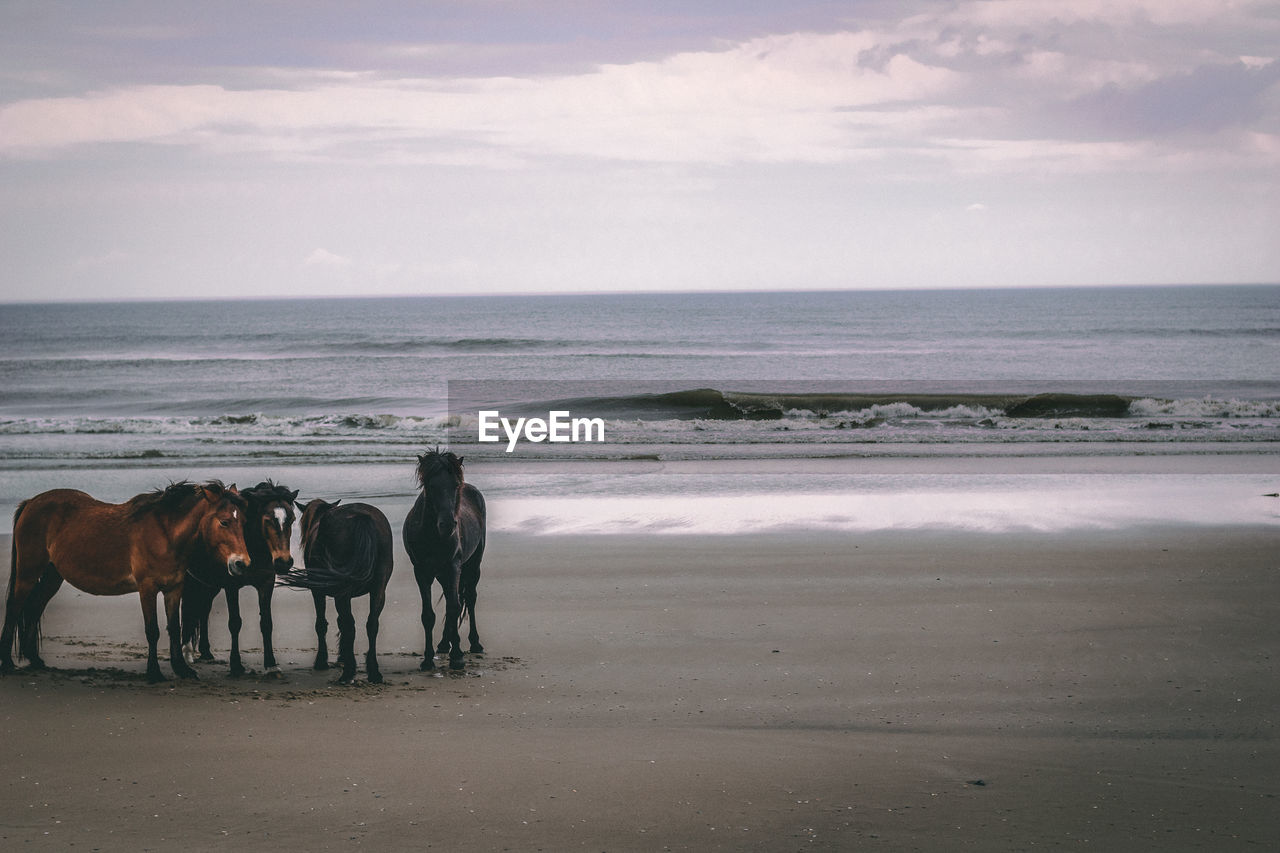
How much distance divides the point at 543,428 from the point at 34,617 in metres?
21.1

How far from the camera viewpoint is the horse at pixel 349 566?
6527mm

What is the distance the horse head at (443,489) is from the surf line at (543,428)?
49.2 ft

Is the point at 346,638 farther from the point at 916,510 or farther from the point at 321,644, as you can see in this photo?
the point at 916,510

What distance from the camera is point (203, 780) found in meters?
5.02

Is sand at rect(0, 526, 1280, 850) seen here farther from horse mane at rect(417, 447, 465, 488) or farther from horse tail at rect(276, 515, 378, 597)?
horse mane at rect(417, 447, 465, 488)

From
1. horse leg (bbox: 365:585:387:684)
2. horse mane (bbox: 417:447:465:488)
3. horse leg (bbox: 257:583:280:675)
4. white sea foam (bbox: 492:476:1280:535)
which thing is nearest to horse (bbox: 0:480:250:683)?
horse leg (bbox: 257:583:280:675)

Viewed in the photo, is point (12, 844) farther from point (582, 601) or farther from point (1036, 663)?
point (1036, 663)

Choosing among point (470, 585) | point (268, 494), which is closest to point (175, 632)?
point (268, 494)

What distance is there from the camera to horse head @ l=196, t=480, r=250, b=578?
6213 mm

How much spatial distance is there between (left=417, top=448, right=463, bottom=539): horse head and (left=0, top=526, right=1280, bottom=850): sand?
98 centimetres

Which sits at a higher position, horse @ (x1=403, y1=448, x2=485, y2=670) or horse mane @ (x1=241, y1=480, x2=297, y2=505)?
horse mane @ (x1=241, y1=480, x2=297, y2=505)

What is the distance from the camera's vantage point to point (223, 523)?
6.23 meters

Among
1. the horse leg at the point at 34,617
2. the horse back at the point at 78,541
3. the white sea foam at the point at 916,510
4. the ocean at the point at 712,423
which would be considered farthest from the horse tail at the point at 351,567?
the ocean at the point at 712,423

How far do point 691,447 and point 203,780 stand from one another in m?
16.5
